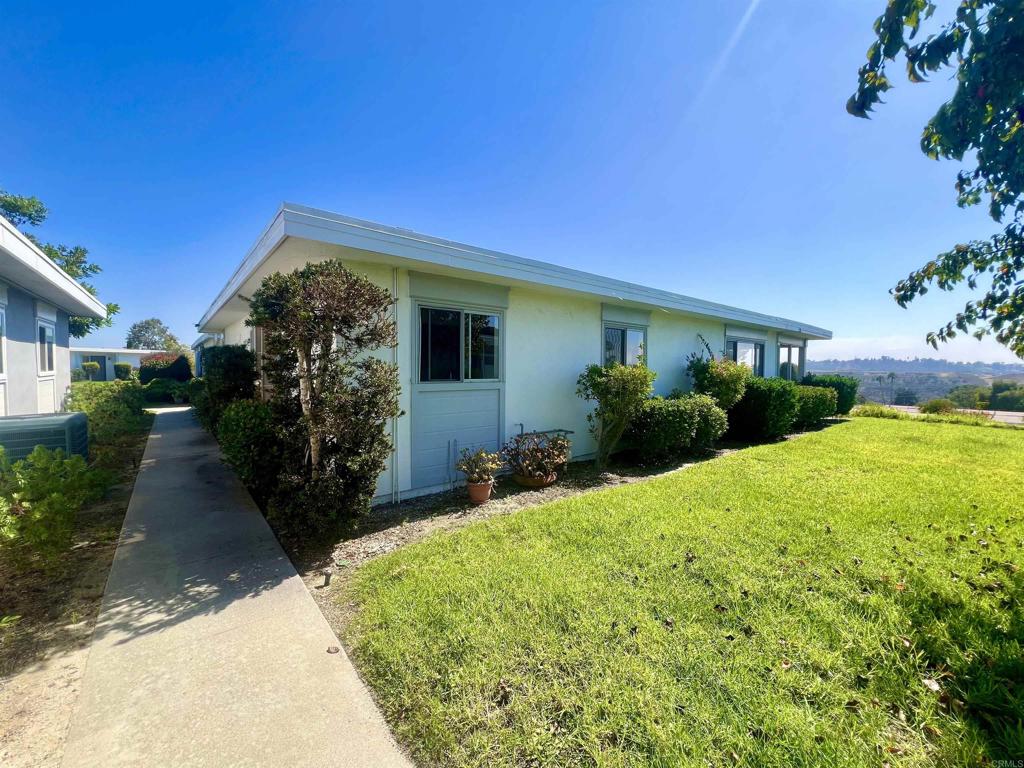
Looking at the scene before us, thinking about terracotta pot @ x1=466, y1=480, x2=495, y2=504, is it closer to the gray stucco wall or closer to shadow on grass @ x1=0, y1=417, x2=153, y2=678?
shadow on grass @ x1=0, y1=417, x2=153, y2=678

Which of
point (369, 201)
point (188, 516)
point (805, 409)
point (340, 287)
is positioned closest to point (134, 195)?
point (369, 201)

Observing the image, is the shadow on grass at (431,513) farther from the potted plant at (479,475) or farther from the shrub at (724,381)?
the shrub at (724,381)

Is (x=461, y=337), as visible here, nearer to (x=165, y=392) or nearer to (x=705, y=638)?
(x=705, y=638)

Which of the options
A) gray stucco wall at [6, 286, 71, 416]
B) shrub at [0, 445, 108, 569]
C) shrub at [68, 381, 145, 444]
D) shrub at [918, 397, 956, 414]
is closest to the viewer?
shrub at [0, 445, 108, 569]

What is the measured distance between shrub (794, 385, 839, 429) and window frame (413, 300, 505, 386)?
9.45 metres

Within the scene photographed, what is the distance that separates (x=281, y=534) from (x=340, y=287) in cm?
283

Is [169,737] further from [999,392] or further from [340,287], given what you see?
[999,392]

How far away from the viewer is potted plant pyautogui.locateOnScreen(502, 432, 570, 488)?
6.45m

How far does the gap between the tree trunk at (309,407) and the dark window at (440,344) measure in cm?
195

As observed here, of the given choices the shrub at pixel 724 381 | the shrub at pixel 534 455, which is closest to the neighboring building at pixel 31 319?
the shrub at pixel 534 455

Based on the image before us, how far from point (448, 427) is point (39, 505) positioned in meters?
4.16

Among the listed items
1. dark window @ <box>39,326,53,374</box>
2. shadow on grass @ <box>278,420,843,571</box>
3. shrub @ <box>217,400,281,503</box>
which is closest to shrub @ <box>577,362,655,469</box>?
shadow on grass @ <box>278,420,843,571</box>

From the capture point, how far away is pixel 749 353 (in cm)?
1393

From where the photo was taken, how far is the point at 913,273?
3383 mm
